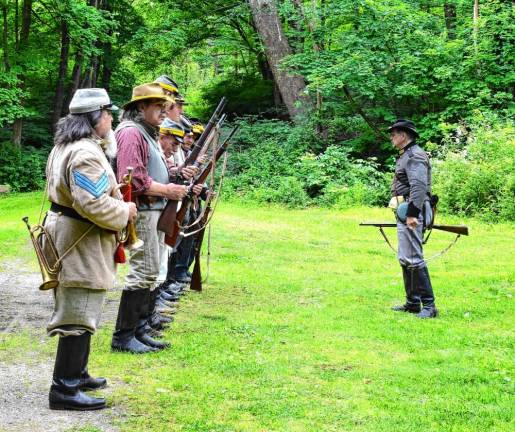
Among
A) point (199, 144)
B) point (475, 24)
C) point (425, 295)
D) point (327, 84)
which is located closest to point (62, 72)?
point (327, 84)

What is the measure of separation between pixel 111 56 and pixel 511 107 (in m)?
14.9

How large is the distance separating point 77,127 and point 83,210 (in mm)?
535

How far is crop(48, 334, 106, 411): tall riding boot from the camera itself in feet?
13.9

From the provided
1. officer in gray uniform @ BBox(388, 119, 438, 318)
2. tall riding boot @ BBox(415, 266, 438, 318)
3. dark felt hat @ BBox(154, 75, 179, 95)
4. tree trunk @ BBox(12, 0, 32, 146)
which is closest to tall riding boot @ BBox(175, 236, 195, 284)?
dark felt hat @ BBox(154, 75, 179, 95)

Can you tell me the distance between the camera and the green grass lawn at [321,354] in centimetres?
439

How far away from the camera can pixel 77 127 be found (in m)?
4.25

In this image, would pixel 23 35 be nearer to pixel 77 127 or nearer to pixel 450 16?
pixel 450 16

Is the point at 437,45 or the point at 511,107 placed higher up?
the point at 437,45

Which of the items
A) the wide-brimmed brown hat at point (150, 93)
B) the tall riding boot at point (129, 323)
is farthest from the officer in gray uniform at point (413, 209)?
the tall riding boot at point (129, 323)

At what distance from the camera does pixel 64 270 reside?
416 centimetres

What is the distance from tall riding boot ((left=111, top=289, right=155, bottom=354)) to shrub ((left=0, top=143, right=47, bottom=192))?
18.2m

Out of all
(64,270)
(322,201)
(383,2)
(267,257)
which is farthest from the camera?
(383,2)

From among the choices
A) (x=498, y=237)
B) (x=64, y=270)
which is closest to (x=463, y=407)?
(x=64, y=270)

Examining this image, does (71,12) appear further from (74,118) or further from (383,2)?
(74,118)
